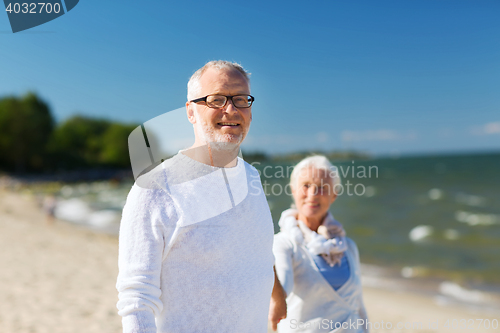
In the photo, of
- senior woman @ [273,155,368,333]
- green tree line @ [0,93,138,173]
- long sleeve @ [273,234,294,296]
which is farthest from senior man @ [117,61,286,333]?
green tree line @ [0,93,138,173]

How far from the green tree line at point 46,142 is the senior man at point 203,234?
130 ft

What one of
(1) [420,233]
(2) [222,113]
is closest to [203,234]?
(2) [222,113]

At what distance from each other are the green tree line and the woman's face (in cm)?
3907

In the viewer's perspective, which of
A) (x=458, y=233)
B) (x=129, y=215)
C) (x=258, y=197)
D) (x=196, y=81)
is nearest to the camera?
(x=129, y=215)

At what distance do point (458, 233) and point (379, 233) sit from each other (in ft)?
10.4

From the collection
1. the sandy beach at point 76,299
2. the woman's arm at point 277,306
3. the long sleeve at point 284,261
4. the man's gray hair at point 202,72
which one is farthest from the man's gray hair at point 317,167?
the sandy beach at point 76,299

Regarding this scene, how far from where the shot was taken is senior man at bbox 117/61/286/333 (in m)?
1.21

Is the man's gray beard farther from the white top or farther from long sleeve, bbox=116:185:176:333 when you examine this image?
the white top

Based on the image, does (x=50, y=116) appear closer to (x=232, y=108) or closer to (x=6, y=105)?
(x=6, y=105)

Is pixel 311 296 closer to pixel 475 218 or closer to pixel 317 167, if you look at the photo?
pixel 317 167

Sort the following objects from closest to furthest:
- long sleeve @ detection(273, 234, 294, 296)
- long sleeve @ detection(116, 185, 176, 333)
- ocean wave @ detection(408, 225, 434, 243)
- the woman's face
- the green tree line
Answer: long sleeve @ detection(116, 185, 176, 333), long sleeve @ detection(273, 234, 294, 296), the woman's face, ocean wave @ detection(408, 225, 434, 243), the green tree line

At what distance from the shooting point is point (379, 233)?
15.4 metres

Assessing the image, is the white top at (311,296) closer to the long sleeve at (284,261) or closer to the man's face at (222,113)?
the long sleeve at (284,261)

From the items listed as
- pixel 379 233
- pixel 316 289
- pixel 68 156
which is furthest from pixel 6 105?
pixel 316 289
